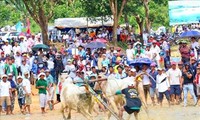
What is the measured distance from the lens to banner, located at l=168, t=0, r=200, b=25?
43.7 metres

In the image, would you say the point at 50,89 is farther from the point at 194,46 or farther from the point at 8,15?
the point at 8,15

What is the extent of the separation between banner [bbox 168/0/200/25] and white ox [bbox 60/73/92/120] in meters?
24.3

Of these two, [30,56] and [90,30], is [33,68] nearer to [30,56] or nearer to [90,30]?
[30,56]

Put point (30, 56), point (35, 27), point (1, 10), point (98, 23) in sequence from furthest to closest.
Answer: point (35, 27)
point (1, 10)
point (98, 23)
point (30, 56)

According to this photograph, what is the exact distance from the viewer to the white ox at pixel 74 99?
748 inches

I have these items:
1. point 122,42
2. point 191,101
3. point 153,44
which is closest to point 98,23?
point 122,42

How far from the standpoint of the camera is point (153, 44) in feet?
97.7

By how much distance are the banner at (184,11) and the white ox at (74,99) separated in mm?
24327

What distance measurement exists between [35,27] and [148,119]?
64.1 metres

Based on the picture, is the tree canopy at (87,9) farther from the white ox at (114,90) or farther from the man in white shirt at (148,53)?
the white ox at (114,90)

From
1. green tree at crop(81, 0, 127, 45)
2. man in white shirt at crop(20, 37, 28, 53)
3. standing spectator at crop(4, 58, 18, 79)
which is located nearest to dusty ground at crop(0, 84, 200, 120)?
standing spectator at crop(4, 58, 18, 79)

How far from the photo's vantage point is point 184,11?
44188mm

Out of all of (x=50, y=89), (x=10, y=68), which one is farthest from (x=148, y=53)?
(x=50, y=89)

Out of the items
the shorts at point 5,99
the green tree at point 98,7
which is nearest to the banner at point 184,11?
the green tree at point 98,7
